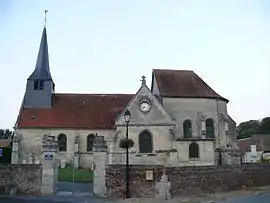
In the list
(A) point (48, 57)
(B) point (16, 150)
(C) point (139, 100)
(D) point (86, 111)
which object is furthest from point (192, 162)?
(A) point (48, 57)

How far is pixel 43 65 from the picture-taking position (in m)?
46.5

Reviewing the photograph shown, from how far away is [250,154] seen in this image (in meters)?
66.9

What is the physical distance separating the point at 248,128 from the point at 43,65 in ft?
216

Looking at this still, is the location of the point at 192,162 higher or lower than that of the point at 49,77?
lower

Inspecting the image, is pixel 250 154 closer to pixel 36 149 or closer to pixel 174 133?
pixel 174 133

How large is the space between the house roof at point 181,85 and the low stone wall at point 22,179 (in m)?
21.4

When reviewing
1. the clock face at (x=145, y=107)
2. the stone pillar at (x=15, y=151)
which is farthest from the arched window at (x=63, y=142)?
the clock face at (x=145, y=107)

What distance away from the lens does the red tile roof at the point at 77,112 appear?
42.7m

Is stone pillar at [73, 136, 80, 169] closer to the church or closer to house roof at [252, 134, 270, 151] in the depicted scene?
the church

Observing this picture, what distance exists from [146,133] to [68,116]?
465 inches

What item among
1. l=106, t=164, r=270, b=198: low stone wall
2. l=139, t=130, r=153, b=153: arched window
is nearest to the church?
l=139, t=130, r=153, b=153: arched window

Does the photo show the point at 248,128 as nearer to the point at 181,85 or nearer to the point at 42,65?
the point at 181,85

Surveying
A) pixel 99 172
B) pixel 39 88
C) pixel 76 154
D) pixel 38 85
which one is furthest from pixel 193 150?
pixel 38 85

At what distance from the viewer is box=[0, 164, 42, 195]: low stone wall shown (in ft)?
62.4
